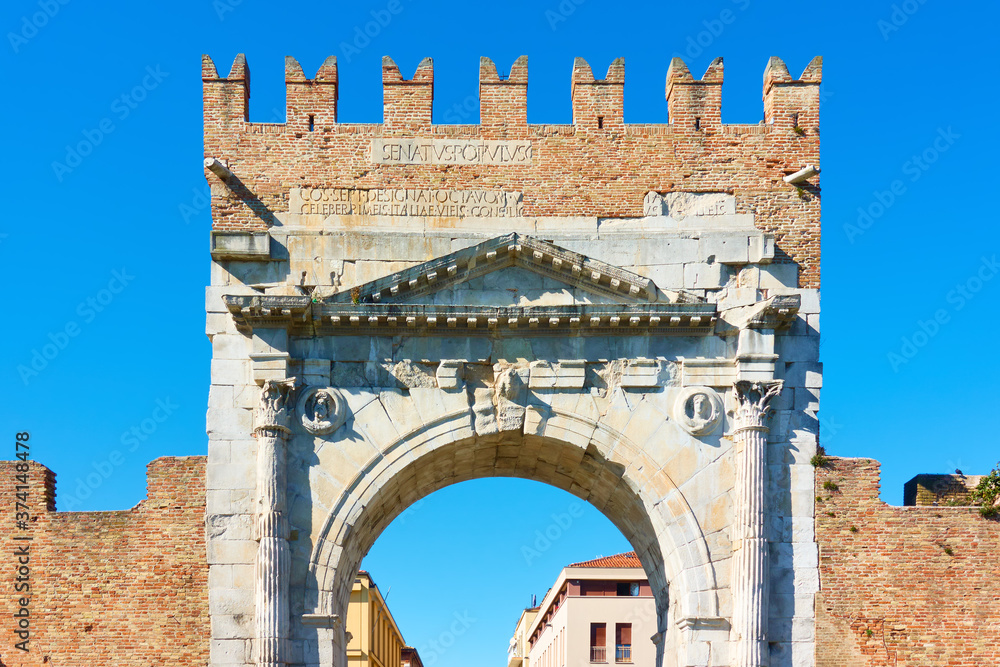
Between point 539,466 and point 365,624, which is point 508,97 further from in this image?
point 365,624

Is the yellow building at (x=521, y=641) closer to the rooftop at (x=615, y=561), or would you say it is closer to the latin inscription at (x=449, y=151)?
the rooftop at (x=615, y=561)

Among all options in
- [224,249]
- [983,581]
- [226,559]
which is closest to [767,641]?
[983,581]

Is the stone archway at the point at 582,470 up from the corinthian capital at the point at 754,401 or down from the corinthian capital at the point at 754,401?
down

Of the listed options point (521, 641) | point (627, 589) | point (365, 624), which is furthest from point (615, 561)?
point (521, 641)

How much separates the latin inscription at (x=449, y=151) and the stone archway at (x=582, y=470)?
3.75m

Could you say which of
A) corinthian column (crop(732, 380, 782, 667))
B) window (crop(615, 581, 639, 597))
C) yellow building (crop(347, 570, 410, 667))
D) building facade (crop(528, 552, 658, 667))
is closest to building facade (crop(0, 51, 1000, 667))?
corinthian column (crop(732, 380, 782, 667))

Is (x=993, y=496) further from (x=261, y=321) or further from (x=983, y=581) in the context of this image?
(x=261, y=321)

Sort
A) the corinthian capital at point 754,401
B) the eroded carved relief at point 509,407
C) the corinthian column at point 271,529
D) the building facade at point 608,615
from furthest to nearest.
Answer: the building facade at point 608,615
the eroded carved relief at point 509,407
the corinthian capital at point 754,401
the corinthian column at point 271,529

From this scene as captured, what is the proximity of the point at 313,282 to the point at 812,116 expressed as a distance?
774cm

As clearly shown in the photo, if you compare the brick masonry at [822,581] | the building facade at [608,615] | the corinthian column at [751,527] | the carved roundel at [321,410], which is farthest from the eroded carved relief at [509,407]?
the building facade at [608,615]

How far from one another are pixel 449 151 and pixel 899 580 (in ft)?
28.9

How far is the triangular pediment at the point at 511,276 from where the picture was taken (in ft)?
57.4

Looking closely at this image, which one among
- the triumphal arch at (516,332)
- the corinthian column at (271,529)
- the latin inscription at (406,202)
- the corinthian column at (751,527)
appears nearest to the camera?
the corinthian column at (271,529)

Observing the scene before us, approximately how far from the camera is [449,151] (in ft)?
61.0
